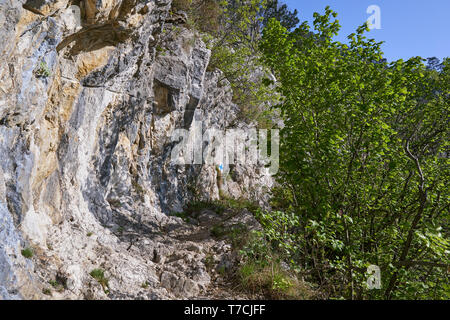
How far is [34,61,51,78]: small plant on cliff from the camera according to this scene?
14.9 ft

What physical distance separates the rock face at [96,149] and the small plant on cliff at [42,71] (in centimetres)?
2

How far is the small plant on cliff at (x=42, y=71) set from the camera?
4.53 meters

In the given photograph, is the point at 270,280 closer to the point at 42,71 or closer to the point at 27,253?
the point at 27,253

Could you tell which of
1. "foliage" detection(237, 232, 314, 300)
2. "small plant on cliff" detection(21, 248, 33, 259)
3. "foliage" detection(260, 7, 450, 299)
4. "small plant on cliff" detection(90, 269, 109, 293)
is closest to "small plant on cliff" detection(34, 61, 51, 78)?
"small plant on cliff" detection(21, 248, 33, 259)

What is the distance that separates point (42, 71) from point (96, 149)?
2.59 meters

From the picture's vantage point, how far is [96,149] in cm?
693

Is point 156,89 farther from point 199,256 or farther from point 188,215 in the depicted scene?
point 199,256

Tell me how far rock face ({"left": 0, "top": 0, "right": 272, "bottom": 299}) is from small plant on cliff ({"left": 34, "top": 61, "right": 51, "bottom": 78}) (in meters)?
0.02

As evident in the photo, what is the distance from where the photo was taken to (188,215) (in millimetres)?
10398

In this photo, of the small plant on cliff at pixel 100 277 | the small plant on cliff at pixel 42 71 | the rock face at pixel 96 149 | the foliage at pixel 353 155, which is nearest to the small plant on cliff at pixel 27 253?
the rock face at pixel 96 149

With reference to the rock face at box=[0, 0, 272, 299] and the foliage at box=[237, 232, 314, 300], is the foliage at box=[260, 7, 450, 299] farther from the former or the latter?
the rock face at box=[0, 0, 272, 299]

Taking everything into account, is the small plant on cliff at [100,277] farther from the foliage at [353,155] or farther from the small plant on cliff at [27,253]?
the foliage at [353,155]

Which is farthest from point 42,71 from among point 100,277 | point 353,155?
point 353,155

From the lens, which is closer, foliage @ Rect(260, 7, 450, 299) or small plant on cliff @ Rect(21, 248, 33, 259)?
small plant on cliff @ Rect(21, 248, 33, 259)
